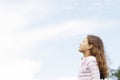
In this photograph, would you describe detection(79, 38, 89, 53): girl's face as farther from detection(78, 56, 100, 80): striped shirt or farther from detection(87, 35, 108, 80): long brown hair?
detection(78, 56, 100, 80): striped shirt

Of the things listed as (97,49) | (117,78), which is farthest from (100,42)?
(117,78)

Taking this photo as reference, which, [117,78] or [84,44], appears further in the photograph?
[117,78]

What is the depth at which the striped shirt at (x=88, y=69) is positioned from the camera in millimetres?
12453

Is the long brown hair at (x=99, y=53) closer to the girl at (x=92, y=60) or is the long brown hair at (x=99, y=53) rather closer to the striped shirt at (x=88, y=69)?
the girl at (x=92, y=60)

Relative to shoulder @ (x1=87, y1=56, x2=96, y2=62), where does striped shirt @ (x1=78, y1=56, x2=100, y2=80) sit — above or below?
below

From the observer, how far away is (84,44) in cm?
1287

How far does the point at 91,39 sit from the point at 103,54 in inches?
18.5

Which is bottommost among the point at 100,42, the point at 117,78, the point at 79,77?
the point at 79,77

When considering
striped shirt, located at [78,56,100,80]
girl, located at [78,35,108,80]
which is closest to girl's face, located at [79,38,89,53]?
girl, located at [78,35,108,80]

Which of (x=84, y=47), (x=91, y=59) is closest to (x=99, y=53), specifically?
(x=91, y=59)

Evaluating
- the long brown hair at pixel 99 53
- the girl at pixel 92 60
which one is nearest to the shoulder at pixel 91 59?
the girl at pixel 92 60

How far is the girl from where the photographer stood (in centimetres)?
1251

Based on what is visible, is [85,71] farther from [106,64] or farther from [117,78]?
[117,78]

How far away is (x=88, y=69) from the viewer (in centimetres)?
1262
